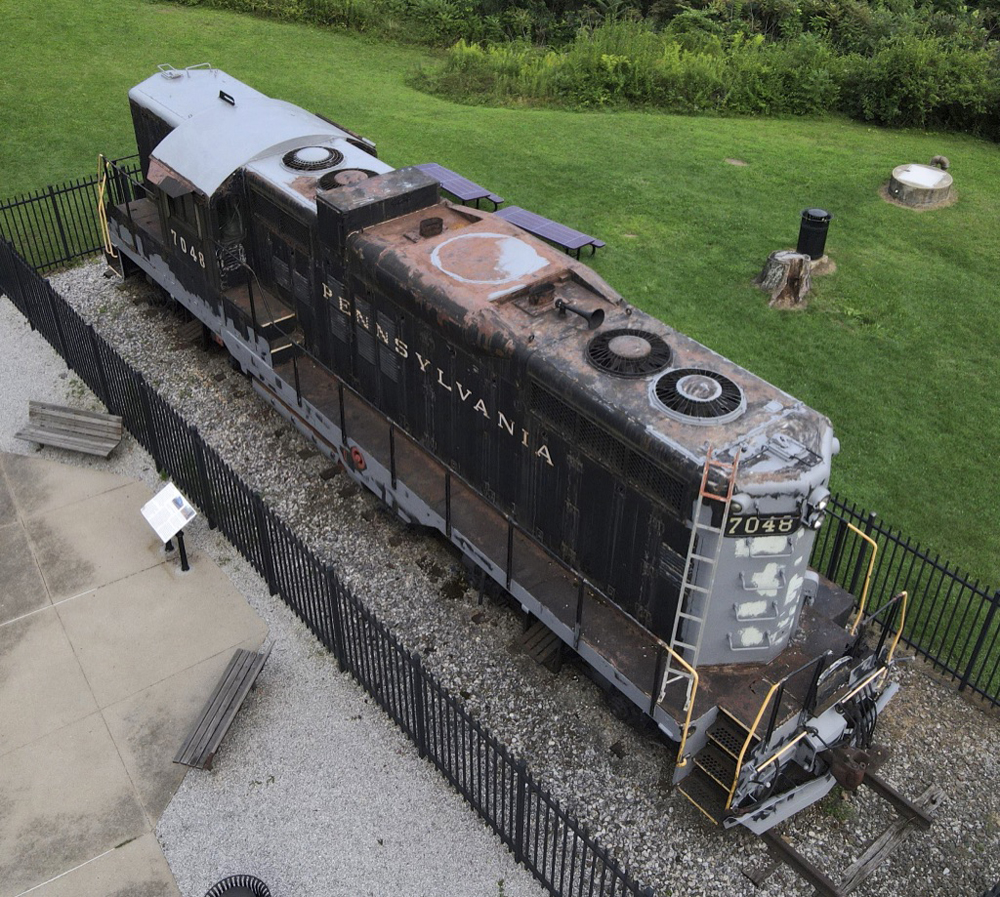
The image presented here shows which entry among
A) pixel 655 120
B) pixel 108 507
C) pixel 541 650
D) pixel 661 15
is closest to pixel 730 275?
pixel 655 120

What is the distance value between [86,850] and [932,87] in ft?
104

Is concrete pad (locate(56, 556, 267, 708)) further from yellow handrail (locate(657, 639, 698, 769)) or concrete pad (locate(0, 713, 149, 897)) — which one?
yellow handrail (locate(657, 639, 698, 769))

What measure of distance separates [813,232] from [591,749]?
14.9 m

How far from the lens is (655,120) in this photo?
102ft

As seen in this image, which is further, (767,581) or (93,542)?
(93,542)

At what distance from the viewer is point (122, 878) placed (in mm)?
10688

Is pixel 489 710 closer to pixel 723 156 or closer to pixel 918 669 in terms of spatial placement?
pixel 918 669

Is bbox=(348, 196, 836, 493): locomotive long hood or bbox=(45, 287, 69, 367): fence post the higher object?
bbox=(348, 196, 836, 493): locomotive long hood

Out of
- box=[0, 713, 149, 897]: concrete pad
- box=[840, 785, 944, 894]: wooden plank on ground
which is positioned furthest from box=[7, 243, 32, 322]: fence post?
box=[840, 785, 944, 894]: wooden plank on ground

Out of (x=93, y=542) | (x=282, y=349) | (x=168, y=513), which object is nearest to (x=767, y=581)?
(x=168, y=513)

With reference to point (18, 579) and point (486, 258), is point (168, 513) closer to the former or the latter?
point (18, 579)

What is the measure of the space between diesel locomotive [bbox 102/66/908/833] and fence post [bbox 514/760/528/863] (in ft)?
5.66

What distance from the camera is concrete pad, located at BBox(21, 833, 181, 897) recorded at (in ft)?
34.6

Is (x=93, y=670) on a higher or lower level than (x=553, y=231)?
lower
